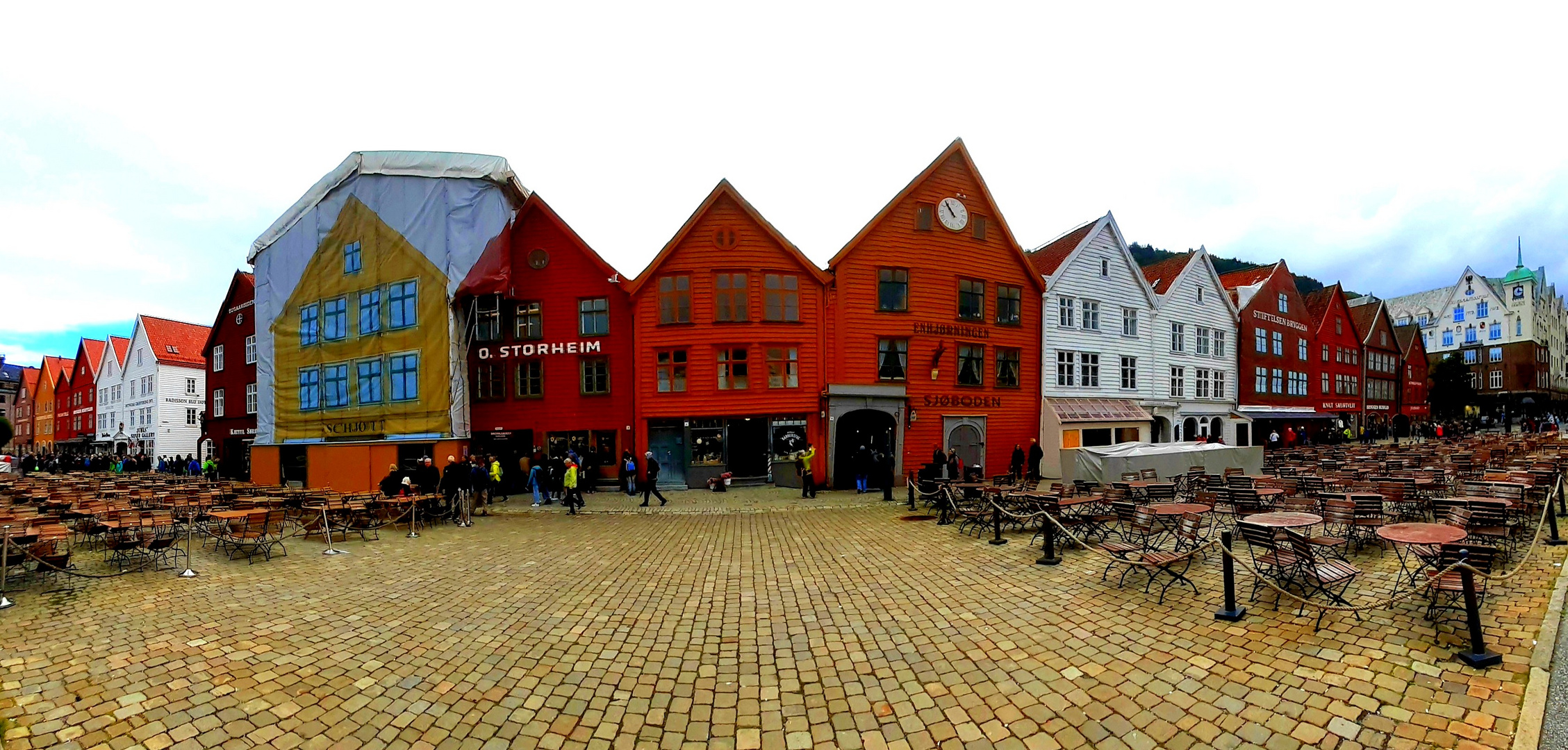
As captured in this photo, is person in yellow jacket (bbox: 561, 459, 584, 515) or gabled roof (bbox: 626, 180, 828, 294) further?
gabled roof (bbox: 626, 180, 828, 294)

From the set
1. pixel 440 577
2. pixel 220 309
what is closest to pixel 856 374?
pixel 440 577

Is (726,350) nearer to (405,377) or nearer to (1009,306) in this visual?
(1009,306)

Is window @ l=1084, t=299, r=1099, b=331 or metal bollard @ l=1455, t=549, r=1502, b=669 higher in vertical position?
window @ l=1084, t=299, r=1099, b=331

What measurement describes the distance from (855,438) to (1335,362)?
45.5 metres

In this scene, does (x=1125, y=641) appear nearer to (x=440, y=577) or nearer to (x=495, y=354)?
(x=440, y=577)

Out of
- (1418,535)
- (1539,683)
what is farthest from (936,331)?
(1539,683)

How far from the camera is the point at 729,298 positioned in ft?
80.6

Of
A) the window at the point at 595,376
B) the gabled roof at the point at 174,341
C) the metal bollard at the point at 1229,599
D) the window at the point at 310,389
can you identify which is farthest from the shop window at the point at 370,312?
the gabled roof at the point at 174,341

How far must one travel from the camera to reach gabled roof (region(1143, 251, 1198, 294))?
36.2 metres

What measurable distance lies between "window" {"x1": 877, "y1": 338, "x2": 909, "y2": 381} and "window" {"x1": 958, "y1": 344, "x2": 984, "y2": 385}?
9.36ft

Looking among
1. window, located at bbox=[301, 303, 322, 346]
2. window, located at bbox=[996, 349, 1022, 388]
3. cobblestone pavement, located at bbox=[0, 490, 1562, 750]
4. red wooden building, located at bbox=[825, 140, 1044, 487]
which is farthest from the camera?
window, located at bbox=[301, 303, 322, 346]

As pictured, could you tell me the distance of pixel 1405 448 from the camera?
85.3 feet

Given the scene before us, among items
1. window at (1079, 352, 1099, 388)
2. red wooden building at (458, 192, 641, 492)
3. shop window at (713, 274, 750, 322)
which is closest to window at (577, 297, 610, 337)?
red wooden building at (458, 192, 641, 492)

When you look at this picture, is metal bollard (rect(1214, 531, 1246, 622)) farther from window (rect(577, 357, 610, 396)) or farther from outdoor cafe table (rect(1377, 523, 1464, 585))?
window (rect(577, 357, 610, 396))
